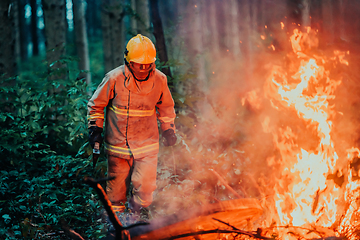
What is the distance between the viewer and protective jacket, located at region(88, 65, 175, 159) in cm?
327

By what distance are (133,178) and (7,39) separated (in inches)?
207

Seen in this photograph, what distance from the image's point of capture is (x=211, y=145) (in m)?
5.65

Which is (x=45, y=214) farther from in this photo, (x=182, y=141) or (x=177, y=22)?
(x=177, y=22)

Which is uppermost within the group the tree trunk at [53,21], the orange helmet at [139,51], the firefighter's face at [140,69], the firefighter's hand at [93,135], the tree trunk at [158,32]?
the tree trunk at [53,21]

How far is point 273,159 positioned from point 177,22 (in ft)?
17.8

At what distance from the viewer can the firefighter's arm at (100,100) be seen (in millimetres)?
3248

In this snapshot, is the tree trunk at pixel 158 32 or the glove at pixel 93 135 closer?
the glove at pixel 93 135

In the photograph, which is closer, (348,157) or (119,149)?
(119,149)

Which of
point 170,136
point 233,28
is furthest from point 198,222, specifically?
point 233,28

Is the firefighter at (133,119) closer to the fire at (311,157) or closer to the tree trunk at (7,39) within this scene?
the fire at (311,157)

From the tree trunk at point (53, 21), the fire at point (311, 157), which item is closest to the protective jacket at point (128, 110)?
A: the fire at point (311, 157)

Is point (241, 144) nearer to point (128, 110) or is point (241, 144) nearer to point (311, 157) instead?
point (311, 157)

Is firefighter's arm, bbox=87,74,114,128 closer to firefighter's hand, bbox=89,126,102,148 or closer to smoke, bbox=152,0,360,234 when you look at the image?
firefighter's hand, bbox=89,126,102,148

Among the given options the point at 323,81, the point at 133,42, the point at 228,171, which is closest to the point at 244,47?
the point at 323,81
